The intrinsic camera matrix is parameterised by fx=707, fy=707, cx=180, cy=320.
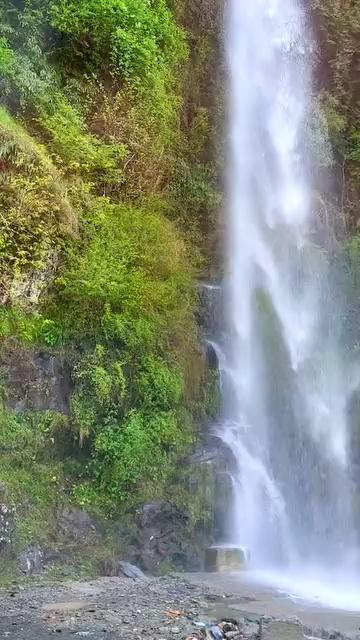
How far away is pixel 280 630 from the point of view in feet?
24.5

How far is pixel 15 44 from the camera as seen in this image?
1423 centimetres

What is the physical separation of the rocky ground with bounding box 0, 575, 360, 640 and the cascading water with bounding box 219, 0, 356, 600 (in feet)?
9.18

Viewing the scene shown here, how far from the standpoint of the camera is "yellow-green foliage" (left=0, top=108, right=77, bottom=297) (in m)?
11.5

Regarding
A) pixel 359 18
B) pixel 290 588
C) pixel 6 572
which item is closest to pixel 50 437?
pixel 6 572

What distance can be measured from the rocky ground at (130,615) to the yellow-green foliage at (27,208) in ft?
16.7

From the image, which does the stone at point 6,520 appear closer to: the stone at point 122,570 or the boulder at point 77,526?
the boulder at point 77,526

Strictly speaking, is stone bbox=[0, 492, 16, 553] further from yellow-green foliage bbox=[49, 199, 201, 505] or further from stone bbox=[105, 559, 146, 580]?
stone bbox=[105, 559, 146, 580]

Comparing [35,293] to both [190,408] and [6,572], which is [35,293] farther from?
[6,572]

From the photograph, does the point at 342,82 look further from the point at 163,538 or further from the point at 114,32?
the point at 163,538

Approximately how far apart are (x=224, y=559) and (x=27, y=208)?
21.0ft

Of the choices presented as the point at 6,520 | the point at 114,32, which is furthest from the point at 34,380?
the point at 114,32

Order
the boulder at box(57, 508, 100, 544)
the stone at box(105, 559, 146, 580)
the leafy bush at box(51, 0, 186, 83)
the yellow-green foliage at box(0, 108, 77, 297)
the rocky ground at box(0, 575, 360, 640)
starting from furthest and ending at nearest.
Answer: the leafy bush at box(51, 0, 186, 83) < the yellow-green foliage at box(0, 108, 77, 297) < the boulder at box(57, 508, 100, 544) < the stone at box(105, 559, 146, 580) < the rocky ground at box(0, 575, 360, 640)

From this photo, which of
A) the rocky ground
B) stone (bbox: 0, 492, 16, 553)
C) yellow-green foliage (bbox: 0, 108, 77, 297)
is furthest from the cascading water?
yellow-green foliage (bbox: 0, 108, 77, 297)

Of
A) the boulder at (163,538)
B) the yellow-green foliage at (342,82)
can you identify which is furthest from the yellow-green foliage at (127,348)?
the yellow-green foliage at (342,82)
